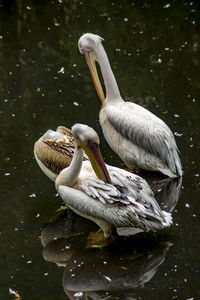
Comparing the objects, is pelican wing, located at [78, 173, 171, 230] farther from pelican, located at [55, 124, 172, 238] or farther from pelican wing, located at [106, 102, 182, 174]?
pelican wing, located at [106, 102, 182, 174]

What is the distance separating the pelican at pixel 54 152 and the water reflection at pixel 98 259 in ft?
1.59

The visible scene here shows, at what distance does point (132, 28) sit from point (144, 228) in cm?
489

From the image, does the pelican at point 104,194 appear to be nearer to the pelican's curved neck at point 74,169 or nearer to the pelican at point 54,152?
the pelican's curved neck at point 74,169

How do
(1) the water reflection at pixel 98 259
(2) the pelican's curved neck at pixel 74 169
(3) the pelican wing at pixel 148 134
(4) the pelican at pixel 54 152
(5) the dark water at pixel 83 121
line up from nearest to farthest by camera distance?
(1) the water reflection at pixel 98 259, (5) the dark water at pixel 83 121, (2) the pelican's curved neck at pixel 74 169, (4) the pelican at pixel 54 152, (3) the pelican wing at pixel 148 134

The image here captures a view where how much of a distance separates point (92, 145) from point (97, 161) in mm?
140

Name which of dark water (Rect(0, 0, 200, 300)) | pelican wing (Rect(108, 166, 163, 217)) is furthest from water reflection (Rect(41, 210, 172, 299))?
pelican wing (Rect(108, 166, 163, 217))

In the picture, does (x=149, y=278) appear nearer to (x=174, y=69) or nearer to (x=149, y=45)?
(x=174, y=69)

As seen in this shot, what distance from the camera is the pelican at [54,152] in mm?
4977

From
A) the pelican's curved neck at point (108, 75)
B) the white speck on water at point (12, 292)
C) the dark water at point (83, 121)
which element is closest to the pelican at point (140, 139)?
the pelican's curved neck at point (108, 75)

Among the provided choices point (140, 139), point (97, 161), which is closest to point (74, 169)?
point (97, 161)

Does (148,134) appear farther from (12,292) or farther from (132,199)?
(12,292)

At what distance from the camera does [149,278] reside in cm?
→ 424

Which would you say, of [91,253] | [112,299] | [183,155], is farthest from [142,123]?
[112,299]

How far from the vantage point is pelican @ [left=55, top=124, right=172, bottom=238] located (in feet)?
14.3
